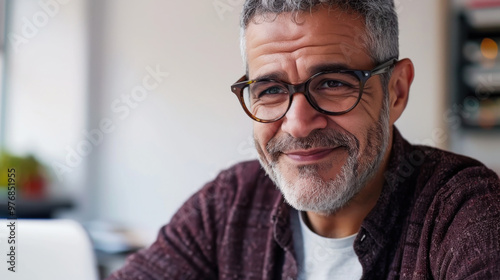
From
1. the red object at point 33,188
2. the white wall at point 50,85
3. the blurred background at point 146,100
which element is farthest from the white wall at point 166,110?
the red object at point 33,188

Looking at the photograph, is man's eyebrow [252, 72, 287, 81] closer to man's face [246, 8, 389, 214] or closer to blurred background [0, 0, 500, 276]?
man's face [246, 8, 389, 214]

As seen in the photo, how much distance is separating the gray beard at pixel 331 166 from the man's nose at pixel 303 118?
0.05ft

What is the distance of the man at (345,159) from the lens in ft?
3.35

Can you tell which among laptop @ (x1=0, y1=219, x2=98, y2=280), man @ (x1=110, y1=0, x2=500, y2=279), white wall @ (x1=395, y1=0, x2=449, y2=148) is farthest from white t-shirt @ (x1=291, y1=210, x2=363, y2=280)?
white wall @ (x1=395, y1=0, x2=449, y2=148)

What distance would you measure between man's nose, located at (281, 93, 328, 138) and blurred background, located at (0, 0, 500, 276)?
55.2 inches

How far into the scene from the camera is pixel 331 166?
1.07 meters

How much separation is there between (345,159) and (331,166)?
31 mm

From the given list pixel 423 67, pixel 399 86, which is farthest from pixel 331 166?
pixel 423 67

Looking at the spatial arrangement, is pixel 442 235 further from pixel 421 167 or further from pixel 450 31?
pixel 450 31

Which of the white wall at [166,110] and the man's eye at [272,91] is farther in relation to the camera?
the white wall at [166,110]

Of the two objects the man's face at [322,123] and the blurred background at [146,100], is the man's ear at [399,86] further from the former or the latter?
the blurred background at [146,100]

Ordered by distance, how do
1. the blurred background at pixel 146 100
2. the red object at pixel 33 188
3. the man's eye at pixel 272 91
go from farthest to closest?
the red object at pixel 33 188
the blurred background at pixel 146 100
the man's eye at pixel 272 91

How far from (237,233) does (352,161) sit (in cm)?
36

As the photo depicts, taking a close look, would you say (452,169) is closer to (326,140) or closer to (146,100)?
(326,140)
